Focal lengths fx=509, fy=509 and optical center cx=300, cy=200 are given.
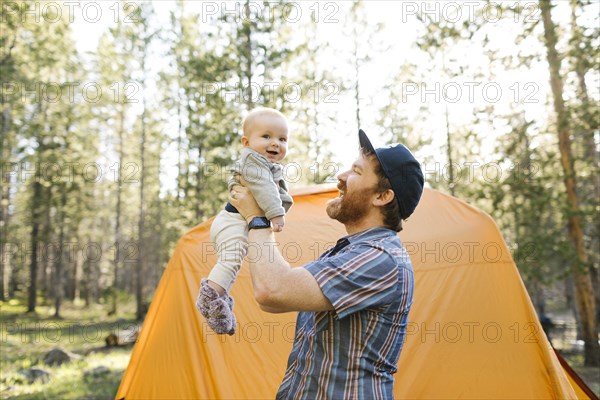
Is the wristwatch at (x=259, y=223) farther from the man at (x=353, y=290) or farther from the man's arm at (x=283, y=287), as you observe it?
the man's arm at (x=283, y=287)

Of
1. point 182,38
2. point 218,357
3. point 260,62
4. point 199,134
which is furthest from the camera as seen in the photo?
point 182,38

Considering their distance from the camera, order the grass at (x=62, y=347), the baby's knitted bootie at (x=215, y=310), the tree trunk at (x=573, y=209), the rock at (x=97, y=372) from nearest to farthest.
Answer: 1. the baby's knitted bootie at (x=215, y=310)
2. the grass at (x=62, y=347)
3. the rock at (x=97, y=372)
4. the tree trunk at (x=573, y=209)

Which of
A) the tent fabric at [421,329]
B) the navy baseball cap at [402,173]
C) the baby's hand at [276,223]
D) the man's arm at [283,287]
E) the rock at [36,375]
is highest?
the navy baseball cap at [402,173]

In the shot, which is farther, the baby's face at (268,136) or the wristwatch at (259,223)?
the baby's face at (268,136)

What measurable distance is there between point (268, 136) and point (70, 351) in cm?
1151

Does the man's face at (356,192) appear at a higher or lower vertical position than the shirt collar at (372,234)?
higher

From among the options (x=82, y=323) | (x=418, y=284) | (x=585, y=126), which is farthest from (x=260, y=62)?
(x=82, y=323)

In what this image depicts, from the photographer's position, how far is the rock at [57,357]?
32.3ft

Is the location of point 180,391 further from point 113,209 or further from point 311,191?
point 113,209

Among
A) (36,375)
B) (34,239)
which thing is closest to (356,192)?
(36,375)

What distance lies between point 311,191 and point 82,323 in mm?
18440

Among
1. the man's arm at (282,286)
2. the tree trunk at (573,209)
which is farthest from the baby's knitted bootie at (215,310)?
the tree trunk at (573,209)

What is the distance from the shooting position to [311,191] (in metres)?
4.93

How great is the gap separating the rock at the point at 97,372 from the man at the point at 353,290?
7.86 metres
